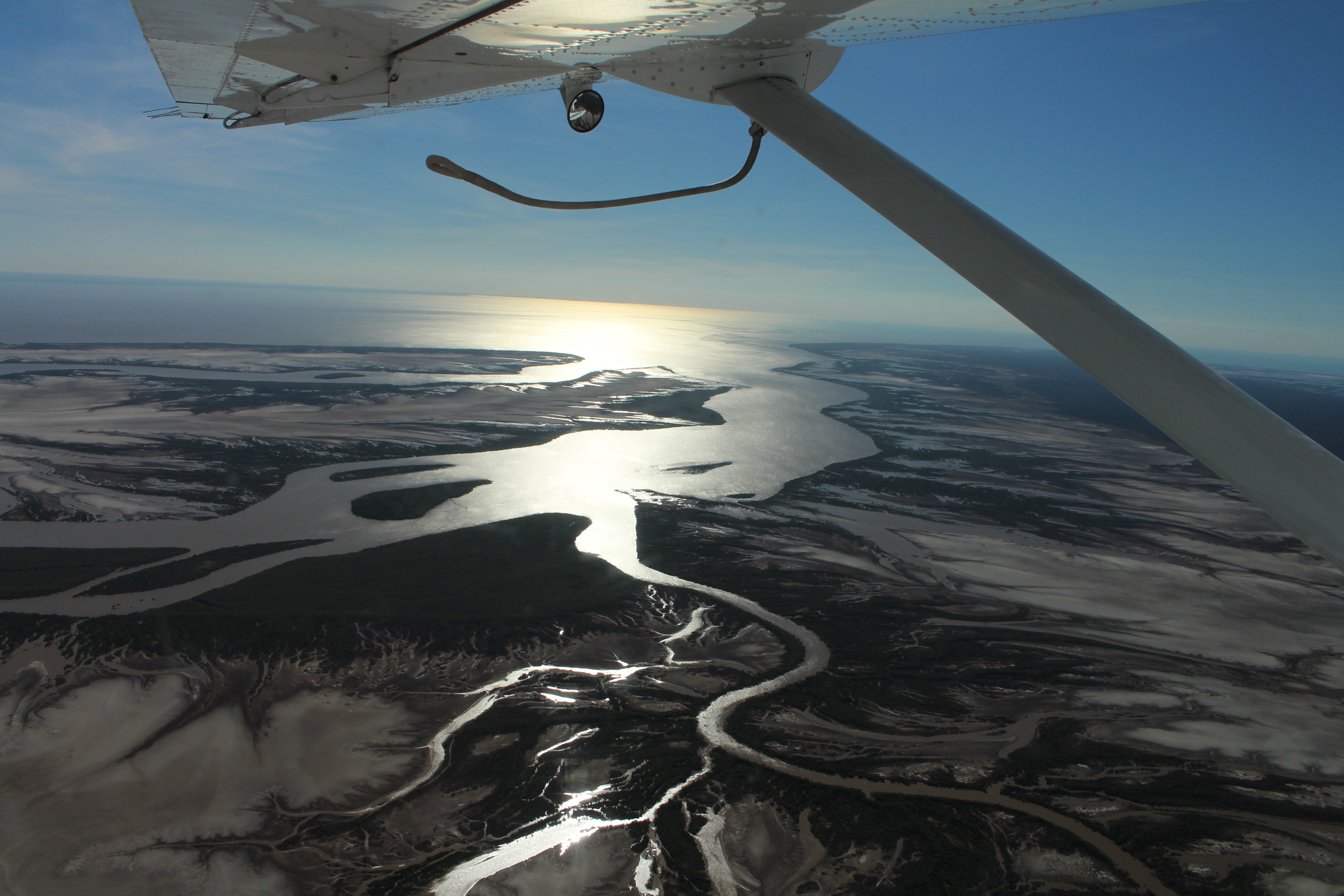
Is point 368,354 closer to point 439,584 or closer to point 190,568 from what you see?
point 190,568

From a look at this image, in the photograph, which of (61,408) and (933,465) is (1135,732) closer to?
(933,465)

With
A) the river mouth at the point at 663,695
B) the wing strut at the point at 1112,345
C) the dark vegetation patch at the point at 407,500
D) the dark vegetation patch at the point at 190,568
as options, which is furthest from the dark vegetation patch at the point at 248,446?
the wing strut at the point at 1112,345

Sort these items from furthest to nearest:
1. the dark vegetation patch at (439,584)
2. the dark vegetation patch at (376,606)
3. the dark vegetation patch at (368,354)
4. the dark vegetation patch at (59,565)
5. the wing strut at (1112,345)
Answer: the dark vegetation patch at (368,354) < the dark vegetation patch at (59,565) < the dark vegetation patch at (439,584) < the dark vegetation patch at (376,606) < the wing strut at (1112,345)

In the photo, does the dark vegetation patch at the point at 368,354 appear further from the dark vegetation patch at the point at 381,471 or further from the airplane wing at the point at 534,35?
the airplane wing at the point at 534,35

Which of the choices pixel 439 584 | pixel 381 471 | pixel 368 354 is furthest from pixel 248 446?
pixel 368 354

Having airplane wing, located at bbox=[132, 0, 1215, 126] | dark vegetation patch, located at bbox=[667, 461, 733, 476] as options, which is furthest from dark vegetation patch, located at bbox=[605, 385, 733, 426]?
airplane wing, located at bbox=[132, 0, 1215, 126]
